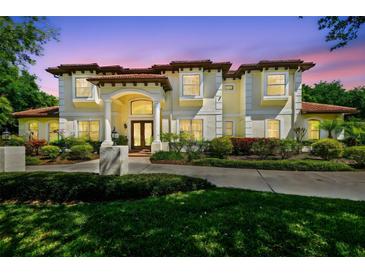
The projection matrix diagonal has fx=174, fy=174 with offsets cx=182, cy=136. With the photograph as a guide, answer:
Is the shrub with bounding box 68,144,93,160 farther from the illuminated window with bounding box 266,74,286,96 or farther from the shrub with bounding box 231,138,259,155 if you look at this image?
the illuminated window with bounding box 266,74,286,96

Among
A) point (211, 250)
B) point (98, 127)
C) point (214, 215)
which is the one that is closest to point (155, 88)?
point (98, 127)

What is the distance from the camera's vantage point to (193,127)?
13352 millimetres

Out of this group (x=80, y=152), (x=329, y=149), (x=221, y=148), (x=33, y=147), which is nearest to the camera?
(x=329, y=149)

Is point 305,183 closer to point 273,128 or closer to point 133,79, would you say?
point 273,128

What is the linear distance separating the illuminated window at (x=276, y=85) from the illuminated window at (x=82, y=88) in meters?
13.6

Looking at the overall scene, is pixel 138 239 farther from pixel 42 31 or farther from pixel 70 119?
pixel 70 119

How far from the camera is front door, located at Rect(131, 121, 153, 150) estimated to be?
14.3 metres

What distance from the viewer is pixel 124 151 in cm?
576

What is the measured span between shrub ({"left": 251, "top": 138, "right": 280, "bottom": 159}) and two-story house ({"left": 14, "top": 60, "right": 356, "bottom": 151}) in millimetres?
2860

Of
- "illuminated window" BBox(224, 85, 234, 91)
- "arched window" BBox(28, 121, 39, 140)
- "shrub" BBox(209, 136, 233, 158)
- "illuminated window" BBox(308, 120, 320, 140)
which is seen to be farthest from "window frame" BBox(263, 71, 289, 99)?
"arched window" BBox(28, 121, 39, 140)

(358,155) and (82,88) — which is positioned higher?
(82,88)

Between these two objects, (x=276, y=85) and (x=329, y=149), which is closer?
(x=329, y=149)

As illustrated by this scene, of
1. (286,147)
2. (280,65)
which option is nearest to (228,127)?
(286,147)

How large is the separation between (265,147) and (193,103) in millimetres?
5866
